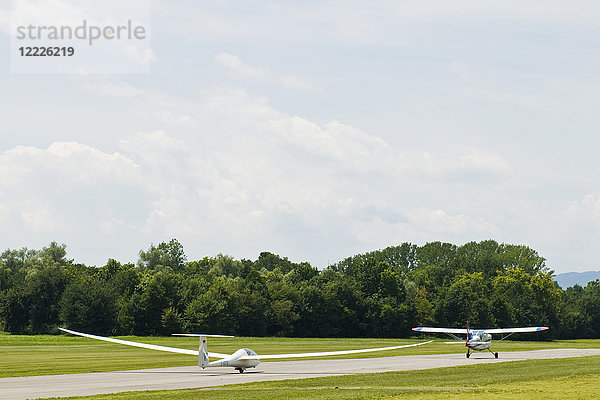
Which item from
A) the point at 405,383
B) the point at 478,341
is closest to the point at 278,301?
the point at 478,341

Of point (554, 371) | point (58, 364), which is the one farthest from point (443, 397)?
point (58, 364)

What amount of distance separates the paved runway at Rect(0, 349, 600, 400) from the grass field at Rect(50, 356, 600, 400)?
7.51 ft

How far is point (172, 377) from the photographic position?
3931 cm

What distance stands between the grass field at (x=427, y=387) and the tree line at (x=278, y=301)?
62.1 meters

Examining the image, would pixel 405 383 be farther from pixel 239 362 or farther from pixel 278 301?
pixel 278 301

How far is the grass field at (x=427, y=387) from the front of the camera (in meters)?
30.0

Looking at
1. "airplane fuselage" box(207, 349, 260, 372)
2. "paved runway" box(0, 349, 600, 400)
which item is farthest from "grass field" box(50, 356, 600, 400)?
"airplane fuselage" box(207, 349, 260, 372)

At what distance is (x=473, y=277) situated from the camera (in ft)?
452

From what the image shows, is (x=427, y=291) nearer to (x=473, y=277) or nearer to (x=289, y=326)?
(x=473, y=277)

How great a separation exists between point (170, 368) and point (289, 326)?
64.2 metres

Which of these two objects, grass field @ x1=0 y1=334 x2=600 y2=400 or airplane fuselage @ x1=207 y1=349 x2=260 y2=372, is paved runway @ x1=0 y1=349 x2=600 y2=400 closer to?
airplane fuselage @ x1=207 y1=349 x2=260 y2=372

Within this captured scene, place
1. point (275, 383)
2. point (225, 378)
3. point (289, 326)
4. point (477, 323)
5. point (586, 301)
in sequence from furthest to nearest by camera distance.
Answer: point (586, 301) → point (477, 323) → point (289, 326) → point (225, 378) → point (275, 383)

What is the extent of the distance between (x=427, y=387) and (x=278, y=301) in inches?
3031

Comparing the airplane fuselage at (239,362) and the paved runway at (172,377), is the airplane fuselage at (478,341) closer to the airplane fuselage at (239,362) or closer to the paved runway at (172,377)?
the paved runway at (172,377)
